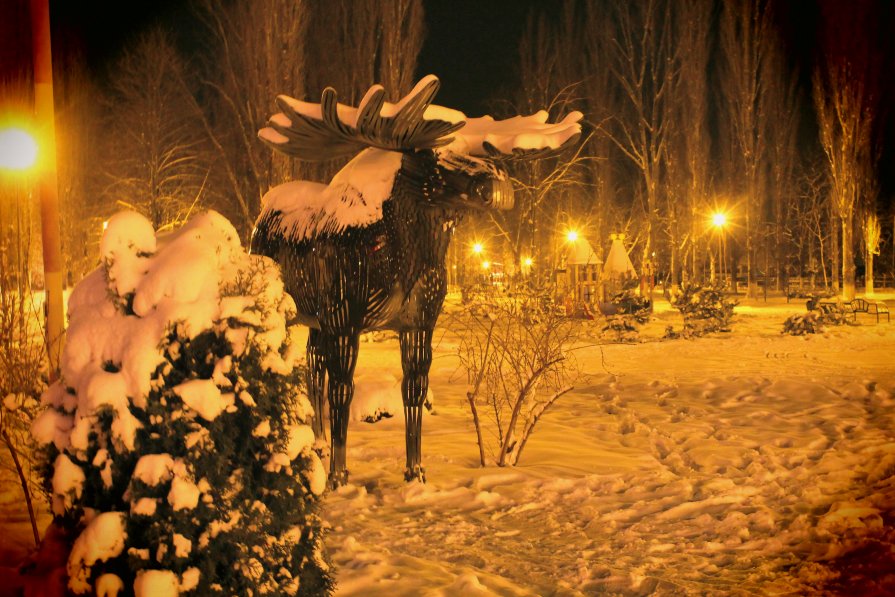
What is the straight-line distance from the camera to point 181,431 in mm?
2510

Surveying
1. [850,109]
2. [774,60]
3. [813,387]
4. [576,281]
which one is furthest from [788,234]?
[813,387]

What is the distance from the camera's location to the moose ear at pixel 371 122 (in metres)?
4.33

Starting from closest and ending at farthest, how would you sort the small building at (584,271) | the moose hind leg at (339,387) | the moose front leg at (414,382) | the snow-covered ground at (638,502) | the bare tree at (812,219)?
the snow-covered ground at (638,502)
the moose hind leg at (339,387)
the moose front leg at (414,382)
the small building at (584,271)
the bare tree at (812,219)

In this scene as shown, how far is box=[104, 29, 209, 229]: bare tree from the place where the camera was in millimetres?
24734

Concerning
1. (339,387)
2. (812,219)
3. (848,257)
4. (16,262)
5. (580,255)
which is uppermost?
(812,219)

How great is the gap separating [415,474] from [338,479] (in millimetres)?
544

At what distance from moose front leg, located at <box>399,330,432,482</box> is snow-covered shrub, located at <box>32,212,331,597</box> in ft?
7.35

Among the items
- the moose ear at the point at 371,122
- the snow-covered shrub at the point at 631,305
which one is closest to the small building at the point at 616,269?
the snow-covered shrub at the point at 631,305

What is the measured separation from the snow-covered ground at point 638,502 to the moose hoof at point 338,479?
98 mm

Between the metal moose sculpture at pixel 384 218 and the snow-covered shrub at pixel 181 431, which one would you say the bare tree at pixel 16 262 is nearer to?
the metal moose sculpture at pixel 384 218

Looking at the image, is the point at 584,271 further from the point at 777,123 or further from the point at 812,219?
the point at 812,219

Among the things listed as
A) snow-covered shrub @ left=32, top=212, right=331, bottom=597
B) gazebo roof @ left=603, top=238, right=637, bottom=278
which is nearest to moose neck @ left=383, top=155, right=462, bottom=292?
snow-covered shrub @ left=32, top=212, right=331, bottom=597

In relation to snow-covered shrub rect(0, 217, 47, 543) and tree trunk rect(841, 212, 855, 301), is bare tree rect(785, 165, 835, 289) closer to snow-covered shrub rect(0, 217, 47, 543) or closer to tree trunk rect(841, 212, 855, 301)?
tree trunk rect(841, 212, 855, 301)

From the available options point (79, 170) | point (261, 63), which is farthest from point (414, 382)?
point (79, 170)
